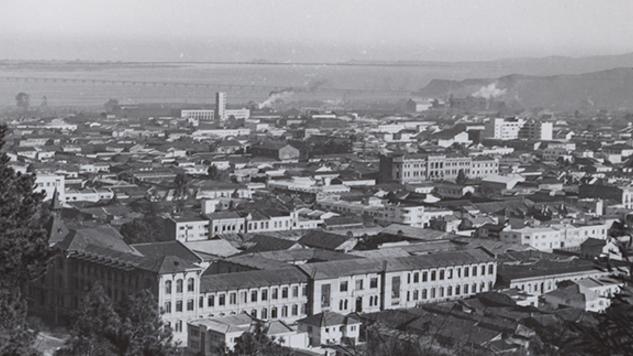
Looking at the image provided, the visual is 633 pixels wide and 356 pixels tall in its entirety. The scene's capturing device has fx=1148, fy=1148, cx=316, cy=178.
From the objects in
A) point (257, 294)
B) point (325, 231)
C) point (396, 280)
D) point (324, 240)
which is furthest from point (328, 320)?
point (325, 231)

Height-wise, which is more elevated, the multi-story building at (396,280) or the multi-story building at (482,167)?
the multi-story building at (396,280)

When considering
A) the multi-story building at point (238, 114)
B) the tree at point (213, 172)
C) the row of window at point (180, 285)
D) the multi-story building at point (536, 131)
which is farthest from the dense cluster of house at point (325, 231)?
the multi-story building at point (238, 114)

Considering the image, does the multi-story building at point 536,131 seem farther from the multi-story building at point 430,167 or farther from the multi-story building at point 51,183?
the multi-story building at point 51,183

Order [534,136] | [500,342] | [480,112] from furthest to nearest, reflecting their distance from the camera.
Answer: [480,112] → [534,136] → [500,342]

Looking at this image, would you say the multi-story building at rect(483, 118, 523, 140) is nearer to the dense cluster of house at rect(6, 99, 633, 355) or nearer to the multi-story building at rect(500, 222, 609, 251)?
the dense cluster of house at rect(6, 99, 633, 355)

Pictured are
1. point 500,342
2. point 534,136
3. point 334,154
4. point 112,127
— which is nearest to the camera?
point 500,342

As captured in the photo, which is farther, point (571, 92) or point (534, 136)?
point (571, 92)

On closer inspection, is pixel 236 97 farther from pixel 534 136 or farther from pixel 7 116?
pixel 534 136

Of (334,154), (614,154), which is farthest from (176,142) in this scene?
(614,154)
